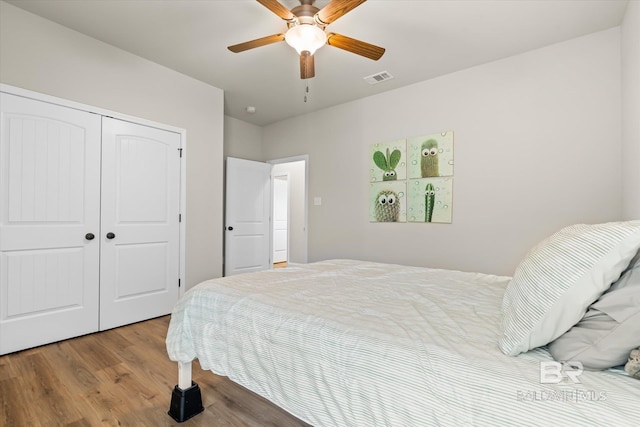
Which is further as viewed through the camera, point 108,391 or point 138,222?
point 138,222

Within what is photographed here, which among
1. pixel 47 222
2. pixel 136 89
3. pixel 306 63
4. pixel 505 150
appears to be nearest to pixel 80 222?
pixel 47 222

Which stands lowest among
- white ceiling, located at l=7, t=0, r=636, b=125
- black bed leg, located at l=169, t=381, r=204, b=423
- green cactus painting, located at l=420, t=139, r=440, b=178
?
black bed leg, located at l=169, t=381, r=204, b=423

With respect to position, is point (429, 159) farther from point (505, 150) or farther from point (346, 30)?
point (346, 30)

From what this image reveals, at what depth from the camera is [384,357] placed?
2.95 feet

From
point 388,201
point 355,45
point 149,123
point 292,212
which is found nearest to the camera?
point 355,45

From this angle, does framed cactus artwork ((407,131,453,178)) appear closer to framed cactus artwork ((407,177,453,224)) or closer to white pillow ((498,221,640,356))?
framed cactus artwork ((407,177,453,224))

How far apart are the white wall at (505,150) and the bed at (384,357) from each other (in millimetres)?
1598

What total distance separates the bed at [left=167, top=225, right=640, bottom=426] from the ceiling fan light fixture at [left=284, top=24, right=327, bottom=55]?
1682 mm

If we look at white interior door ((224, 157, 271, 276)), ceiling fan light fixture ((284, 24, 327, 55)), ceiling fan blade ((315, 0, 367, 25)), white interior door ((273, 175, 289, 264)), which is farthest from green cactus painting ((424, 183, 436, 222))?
white interior door ((273, 175, 289, 264))

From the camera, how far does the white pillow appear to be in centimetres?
75

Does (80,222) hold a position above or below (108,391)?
above

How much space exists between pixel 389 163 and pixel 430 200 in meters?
0.69

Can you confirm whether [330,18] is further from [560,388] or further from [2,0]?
[2,0]

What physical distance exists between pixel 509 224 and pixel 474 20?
186 centimetres
